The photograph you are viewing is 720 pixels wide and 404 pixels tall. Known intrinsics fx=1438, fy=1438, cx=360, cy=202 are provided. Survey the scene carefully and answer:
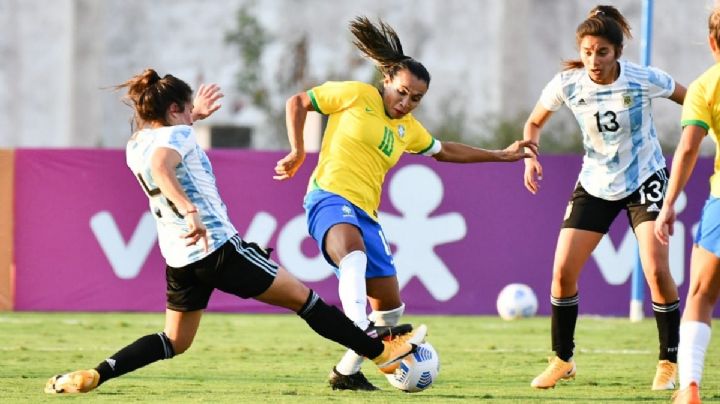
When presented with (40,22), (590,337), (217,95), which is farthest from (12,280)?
(40,22)

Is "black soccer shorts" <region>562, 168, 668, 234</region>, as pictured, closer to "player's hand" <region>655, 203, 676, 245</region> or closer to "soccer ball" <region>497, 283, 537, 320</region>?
"player's hand" <region>655, 203, 676, 245</region>

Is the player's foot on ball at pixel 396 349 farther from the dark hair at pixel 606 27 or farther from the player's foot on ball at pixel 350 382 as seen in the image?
→ the dark hair at pixel 606 27

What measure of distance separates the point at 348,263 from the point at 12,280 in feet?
23.5

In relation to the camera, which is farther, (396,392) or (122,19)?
(122,19)

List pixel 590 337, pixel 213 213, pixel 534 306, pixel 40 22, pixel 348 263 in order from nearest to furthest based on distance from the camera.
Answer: pixel 213 213, pixel 348 263, pixel 590 337, pixel 534 306, pixel 40 22

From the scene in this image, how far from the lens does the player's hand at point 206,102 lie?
26.0ft

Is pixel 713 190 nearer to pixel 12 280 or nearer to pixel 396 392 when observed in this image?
pixel 396 392

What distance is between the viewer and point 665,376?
28.0 ft

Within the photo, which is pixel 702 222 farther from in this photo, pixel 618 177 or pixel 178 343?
pixel 178 343

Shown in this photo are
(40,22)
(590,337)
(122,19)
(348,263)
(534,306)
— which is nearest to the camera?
(348,263)

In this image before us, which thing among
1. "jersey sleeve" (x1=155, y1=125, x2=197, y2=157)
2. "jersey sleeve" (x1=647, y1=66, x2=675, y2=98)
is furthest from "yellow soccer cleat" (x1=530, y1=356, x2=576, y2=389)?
"jersey sleeve" (x1=155, y1=125, x2=197, y2=157)

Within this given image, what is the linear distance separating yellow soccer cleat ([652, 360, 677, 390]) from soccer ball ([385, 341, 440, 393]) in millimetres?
1425

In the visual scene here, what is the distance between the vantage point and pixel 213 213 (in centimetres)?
743

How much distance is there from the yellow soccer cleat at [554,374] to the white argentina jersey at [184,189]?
2237 mm
